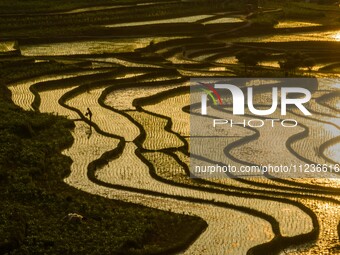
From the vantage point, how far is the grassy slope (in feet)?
39.4

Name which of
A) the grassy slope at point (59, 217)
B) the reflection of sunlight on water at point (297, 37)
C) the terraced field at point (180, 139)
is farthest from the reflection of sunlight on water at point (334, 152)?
the reflection of sunlight on water at point (297, 37)

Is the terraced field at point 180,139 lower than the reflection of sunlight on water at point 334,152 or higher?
higher

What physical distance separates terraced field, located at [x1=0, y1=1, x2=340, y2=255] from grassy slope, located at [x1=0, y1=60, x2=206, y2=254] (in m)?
0.44

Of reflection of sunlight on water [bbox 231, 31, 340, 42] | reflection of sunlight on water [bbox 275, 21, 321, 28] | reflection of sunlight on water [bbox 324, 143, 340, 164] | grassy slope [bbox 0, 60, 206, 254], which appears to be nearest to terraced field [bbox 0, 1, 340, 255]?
reflection of sunlight on water [bbox 324, 143, 340, 164]

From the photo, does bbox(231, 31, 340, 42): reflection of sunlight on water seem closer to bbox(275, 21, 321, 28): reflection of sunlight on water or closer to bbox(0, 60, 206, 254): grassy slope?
bbox(275, 21, 321, 28): reflection of sunlight on water

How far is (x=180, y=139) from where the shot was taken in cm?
1908

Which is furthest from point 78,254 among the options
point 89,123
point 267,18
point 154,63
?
point 267,18

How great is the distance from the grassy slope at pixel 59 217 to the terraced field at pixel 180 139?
1.45 feet

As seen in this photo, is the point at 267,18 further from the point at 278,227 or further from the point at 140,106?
the point at 278,227

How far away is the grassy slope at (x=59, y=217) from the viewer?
12008mm

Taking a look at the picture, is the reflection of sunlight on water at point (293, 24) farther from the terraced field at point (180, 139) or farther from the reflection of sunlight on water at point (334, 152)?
the reflection of sunlight on water at point (334, 152)

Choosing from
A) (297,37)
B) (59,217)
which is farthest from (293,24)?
(59,217)

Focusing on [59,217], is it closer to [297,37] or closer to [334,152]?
[334,152]

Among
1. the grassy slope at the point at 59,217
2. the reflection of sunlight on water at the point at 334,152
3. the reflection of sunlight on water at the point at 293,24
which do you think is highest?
the grassy slope at the point at 59,217
